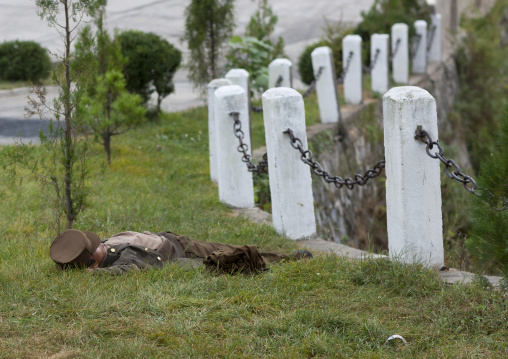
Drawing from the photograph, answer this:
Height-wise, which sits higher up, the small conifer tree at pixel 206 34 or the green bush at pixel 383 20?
the green bush at pixel 383 20

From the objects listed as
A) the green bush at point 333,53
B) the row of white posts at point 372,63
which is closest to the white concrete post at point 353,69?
the row of white posts at point 372,63

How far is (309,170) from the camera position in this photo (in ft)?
17.8

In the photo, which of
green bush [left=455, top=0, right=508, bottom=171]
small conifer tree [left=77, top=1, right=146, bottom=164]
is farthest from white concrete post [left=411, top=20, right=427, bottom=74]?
small conifer tree [left=77, top=1, right=146, bottom=164]

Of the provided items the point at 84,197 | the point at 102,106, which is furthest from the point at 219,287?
the point at 102,106

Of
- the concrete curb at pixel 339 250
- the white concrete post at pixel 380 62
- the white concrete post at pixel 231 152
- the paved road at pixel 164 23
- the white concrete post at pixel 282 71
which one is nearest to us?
the concrete curb at pixel 339 250

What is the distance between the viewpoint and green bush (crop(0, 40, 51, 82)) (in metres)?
13.8

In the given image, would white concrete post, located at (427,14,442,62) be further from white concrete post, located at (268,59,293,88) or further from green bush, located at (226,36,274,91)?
white concrete post, located at (268,59,293,88)

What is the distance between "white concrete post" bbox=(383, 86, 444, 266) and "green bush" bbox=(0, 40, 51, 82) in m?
11.0

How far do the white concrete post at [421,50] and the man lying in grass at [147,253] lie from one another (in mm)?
11301

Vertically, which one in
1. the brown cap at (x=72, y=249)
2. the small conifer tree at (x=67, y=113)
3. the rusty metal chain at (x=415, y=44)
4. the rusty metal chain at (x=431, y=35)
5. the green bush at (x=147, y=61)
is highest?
the rusty metal chain at (x=431, y=35)

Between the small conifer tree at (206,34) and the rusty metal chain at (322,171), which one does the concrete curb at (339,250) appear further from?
the small conifer tree at (206,34)

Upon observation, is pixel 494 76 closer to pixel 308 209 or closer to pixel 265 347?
pixel 308 209

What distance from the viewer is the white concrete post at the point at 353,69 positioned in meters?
11.1

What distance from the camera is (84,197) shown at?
15.8 feet
